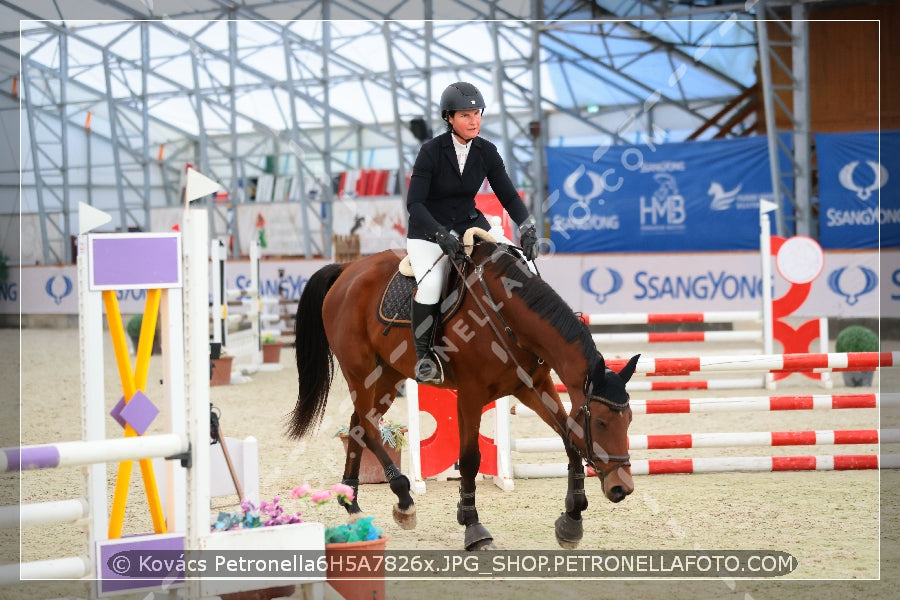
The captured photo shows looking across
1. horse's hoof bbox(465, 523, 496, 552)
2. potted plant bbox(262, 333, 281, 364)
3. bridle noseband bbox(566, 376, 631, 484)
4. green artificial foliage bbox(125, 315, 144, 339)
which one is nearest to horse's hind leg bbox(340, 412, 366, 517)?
horse's hoof bbox(465, 523, 496, 552)

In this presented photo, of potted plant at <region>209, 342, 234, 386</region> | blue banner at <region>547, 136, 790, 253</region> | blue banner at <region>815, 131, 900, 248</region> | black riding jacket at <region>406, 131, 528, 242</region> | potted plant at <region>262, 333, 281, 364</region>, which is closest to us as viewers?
black riding jacket at <region>406, 131, 528, 242</region>

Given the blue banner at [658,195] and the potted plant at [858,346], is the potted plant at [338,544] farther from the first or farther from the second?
the blue banner at [658,195]

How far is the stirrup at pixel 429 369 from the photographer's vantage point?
3.95 m

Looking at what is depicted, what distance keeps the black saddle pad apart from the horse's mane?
7.7 inches

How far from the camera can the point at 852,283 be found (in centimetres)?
1226

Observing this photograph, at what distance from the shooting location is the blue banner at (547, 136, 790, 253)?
1455 cm

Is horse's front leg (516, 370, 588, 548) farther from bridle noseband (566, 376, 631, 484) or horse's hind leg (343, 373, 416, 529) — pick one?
horse's hind leg (343, 373, 416, 529)

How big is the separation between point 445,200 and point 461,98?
0.48 metres

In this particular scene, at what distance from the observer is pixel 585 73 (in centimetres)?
1839

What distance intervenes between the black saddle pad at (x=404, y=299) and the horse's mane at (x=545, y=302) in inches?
7.7

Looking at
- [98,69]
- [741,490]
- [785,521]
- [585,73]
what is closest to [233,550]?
[785,521]

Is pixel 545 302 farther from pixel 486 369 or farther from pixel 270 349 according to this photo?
pixel 270 349

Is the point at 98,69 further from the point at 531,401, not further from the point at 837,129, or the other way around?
the point at 531,401

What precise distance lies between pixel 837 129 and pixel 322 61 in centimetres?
1052
